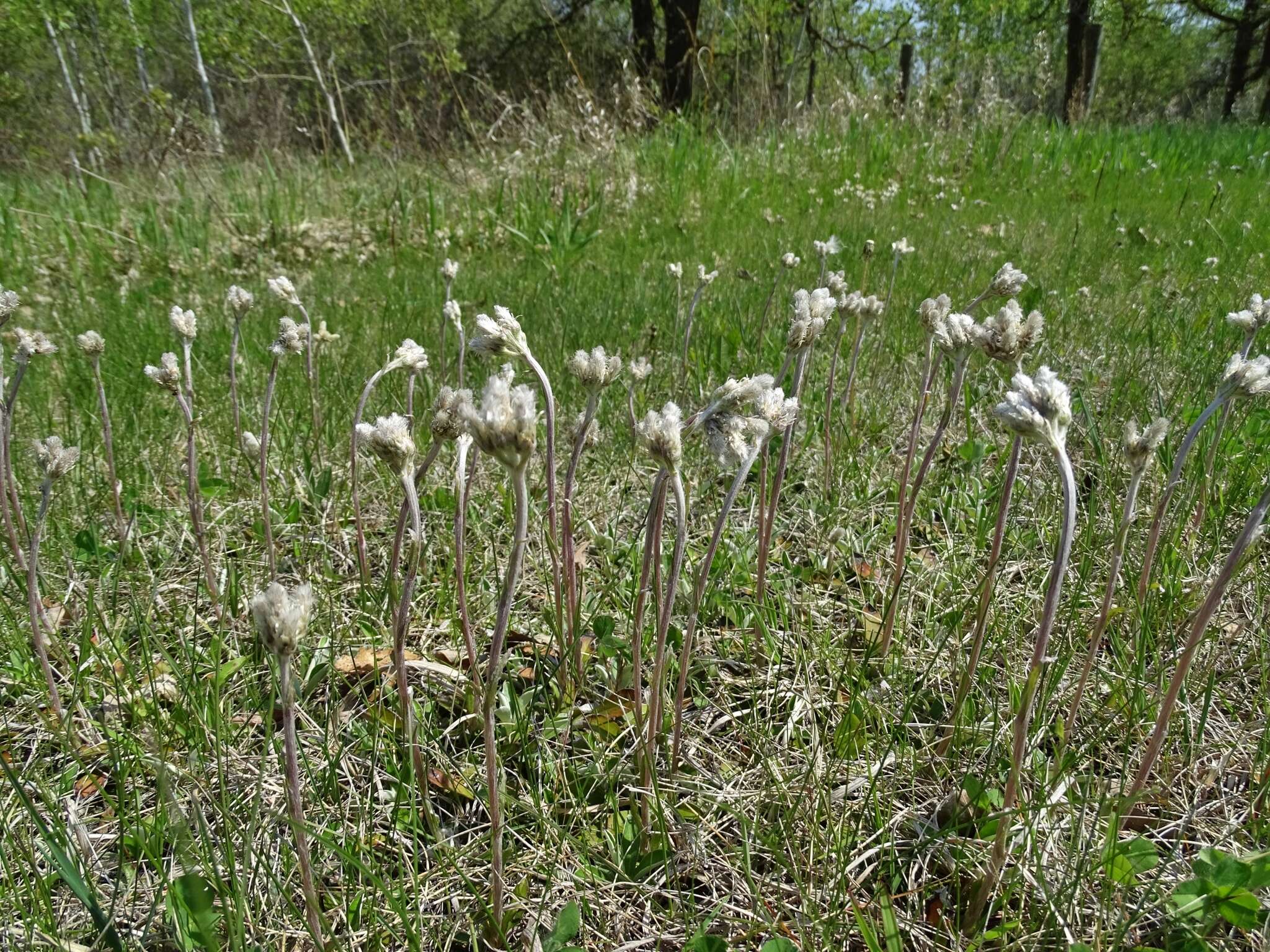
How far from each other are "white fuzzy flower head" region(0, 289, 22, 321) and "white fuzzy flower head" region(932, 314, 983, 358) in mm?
1952

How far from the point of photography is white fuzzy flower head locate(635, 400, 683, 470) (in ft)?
3.82

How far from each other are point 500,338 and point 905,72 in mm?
13232

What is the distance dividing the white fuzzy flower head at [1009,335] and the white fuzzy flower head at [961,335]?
2 cm

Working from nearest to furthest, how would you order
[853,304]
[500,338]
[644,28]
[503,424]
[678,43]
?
[503,424], [500,338], [853,304], [678,43], [644,28]

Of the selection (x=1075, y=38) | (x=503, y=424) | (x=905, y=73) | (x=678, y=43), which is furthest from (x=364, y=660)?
(x=1075, y=38)

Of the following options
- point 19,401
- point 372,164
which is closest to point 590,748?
point 19,401

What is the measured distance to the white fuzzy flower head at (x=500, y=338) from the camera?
1.29m

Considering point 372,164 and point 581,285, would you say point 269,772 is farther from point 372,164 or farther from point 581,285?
point 372,164

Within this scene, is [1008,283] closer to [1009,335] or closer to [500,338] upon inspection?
[1009,335]

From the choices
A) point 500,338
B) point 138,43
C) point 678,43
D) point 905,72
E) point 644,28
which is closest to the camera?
point 500,338

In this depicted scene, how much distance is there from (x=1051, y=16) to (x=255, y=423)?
35.6 metres

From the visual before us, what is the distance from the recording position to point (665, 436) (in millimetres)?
1167

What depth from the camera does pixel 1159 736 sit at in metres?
1.19

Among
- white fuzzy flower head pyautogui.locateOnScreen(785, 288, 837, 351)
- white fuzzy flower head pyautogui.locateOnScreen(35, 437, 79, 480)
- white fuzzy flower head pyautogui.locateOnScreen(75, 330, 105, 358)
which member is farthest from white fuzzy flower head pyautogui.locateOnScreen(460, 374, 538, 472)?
white fuzzy flower head pyautogui.locateOnScreen(75, 330, 105, 358)
